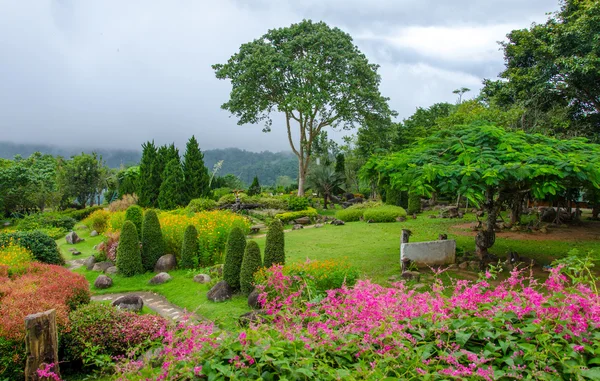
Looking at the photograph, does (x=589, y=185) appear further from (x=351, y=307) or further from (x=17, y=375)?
(x=17, y=375)

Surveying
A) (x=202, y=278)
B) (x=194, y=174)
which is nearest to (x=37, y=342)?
(x=202, y=278)

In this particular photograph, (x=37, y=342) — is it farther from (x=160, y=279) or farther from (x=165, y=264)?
(x=165, y=264)

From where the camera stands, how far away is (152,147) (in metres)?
24.0

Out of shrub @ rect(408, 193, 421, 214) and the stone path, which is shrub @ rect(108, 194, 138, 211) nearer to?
→ the stone path

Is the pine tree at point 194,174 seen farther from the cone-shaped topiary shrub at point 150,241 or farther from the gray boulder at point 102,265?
the cone-shaped topiary shrub at point 150,241

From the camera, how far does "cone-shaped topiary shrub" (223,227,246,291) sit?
8281 millimetres

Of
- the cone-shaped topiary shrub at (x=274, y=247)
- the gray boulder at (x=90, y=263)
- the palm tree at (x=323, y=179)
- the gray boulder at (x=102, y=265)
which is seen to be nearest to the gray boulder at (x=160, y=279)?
the gray boulder at (x=102, y=265)

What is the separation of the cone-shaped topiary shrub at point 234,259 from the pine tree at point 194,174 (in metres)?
14.4

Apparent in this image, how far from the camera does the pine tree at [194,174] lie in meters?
22.2

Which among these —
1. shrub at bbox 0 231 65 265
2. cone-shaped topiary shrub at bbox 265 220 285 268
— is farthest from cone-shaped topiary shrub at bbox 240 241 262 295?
shrub at bbox 0 231 65 265

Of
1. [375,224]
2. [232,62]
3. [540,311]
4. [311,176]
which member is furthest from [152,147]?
[540,311]

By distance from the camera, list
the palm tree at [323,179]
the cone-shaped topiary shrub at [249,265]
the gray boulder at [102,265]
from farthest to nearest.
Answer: the palm tree at [323,179] < the gray boulder at [102,265] < the cone-shaped topiary shrub at [249,265]

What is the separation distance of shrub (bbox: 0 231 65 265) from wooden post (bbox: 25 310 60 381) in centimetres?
829

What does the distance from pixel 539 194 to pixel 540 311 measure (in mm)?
5659
